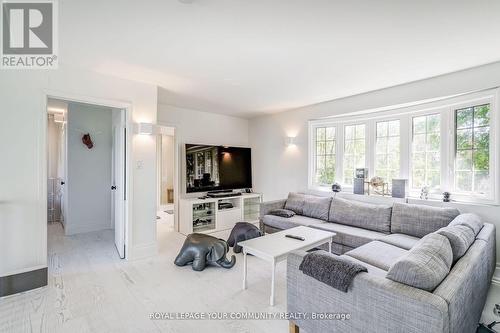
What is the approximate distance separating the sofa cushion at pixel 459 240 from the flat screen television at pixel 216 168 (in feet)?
12.8

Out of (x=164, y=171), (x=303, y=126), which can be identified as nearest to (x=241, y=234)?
(x=303, y=126)

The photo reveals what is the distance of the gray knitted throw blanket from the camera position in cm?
150

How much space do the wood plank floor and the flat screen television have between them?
5.68 feet

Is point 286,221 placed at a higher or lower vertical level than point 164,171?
lower

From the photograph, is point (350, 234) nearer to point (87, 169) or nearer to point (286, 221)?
point (286, 221)

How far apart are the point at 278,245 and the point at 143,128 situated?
2359 mm

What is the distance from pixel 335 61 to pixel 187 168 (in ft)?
10.8

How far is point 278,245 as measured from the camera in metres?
2.61

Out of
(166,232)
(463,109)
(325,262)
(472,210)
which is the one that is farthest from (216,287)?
(463,109)

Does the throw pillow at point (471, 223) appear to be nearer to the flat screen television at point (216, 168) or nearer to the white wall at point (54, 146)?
the flat screen television at point (216, 168)

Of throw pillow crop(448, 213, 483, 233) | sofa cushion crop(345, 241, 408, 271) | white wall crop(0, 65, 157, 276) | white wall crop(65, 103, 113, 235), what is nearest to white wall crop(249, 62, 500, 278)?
throw pillow crop(448, 213, 483, 233)

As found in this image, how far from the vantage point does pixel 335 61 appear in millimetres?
2654

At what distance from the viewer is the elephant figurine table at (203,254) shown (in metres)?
2.97

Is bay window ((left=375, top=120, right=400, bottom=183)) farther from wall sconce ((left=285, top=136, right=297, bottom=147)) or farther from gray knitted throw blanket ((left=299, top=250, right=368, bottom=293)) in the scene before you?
Result: gray knitted throw blanket ((left=299, top=250, right=368, bottom=293))
